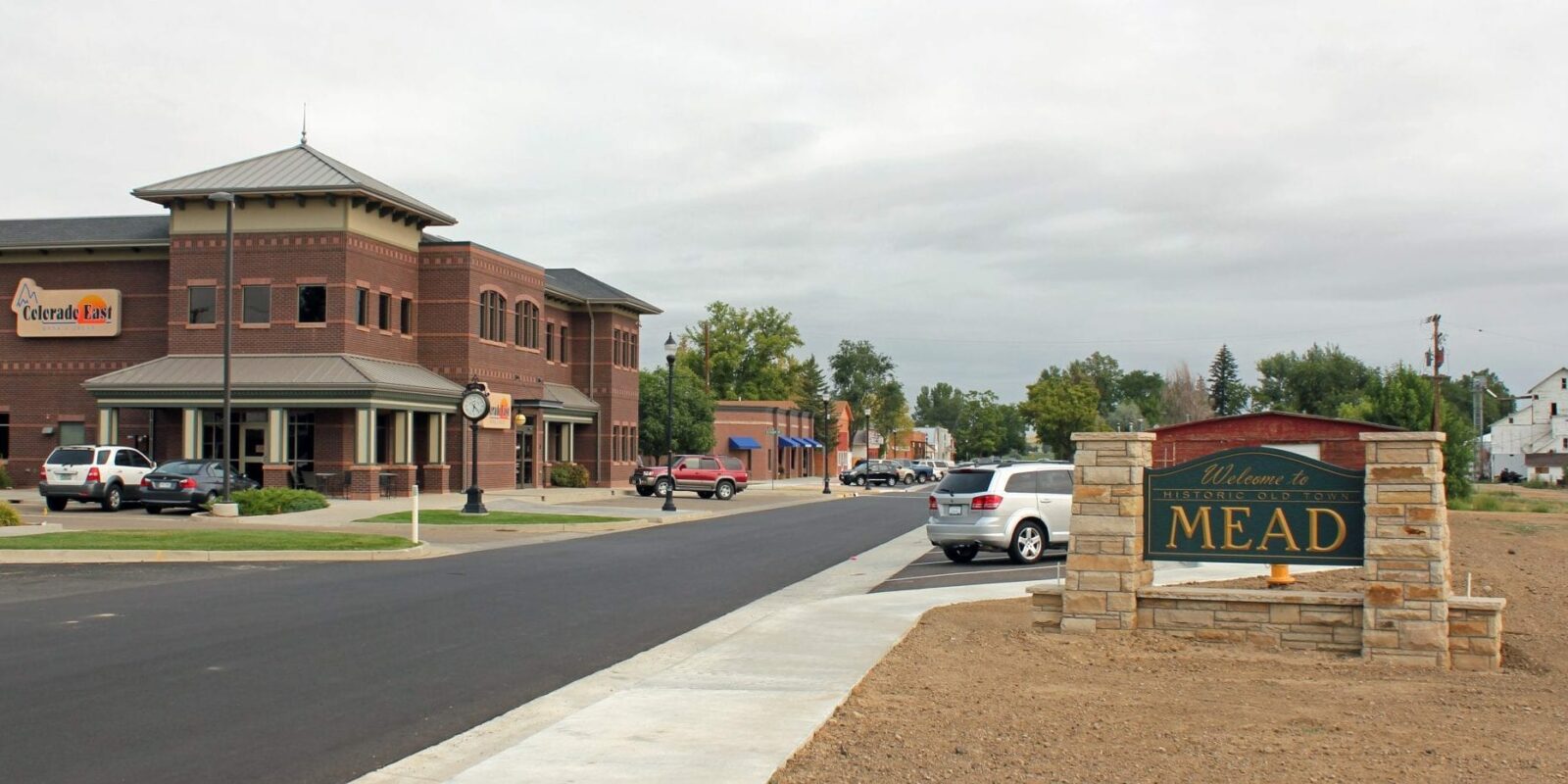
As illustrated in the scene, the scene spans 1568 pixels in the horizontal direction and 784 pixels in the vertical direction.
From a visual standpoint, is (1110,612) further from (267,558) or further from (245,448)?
(245,448)

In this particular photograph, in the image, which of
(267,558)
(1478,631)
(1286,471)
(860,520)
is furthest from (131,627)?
(860,520)

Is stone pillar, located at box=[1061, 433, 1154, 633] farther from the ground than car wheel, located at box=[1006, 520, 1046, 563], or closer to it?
farther from the ground

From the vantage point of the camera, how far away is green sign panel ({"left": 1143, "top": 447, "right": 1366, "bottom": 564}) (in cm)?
1133

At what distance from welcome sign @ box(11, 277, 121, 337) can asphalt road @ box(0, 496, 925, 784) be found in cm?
3056

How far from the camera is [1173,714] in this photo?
27.8 feet

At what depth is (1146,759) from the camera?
719 centimetres

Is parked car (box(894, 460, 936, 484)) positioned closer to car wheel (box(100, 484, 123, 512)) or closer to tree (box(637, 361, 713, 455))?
tree (box(637, 361, 713, 455))

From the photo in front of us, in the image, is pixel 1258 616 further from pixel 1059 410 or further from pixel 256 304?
pixel 1059 410

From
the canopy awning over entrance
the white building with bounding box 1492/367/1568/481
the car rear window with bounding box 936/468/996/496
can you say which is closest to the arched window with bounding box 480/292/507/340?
the canopy awning over entrance

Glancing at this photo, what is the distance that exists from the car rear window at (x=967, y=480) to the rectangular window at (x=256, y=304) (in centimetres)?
2971

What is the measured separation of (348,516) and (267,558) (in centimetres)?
1188

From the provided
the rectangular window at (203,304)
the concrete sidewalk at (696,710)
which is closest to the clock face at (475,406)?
the rectangular window at (203,304)

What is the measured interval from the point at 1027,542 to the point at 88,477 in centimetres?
2493

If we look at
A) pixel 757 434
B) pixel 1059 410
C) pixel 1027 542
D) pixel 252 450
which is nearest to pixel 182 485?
pixel 252 450
